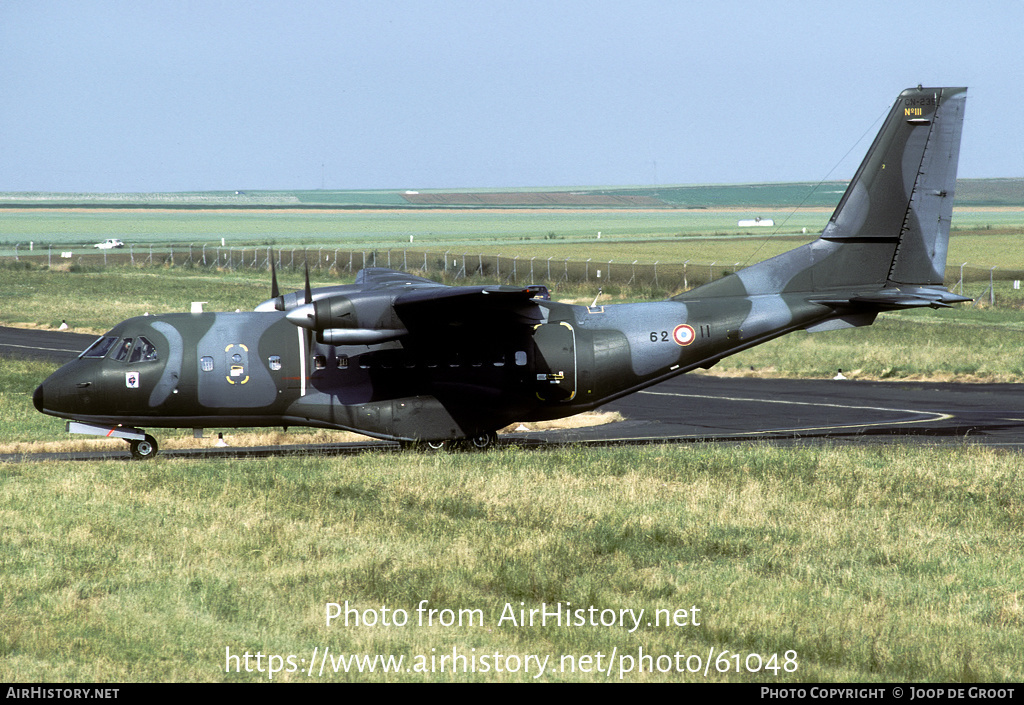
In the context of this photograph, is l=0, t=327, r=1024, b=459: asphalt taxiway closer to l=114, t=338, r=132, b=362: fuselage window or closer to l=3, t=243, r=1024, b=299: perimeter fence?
l=114, t=338, r=132, b=362: fuselage window

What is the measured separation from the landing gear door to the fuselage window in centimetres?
1036

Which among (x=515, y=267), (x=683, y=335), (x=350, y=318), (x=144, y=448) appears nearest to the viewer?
(x=350, y=318)

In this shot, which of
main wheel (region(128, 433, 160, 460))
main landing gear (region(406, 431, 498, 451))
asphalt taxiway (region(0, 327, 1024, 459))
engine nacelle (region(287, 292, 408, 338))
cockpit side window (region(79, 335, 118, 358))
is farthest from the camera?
asphalt taxiway (region(0, 327, 1024, 459))

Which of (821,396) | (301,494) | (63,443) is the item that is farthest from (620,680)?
(821,396)

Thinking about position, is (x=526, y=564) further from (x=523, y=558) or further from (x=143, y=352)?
(x=143, y=352)

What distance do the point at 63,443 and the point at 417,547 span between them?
683 inches

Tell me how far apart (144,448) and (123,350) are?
2704 millimetres

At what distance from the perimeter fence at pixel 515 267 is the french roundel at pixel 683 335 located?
3499 centimetres

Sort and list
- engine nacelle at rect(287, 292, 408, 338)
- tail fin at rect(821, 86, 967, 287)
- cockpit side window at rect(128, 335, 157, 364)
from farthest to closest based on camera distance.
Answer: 1. tail fin at rect(821, 86, 967, 287)
2. cockpit side window at rect(128, 335, 157, 364)
3. engine nacelle at rect(287, 292, 408, 338)

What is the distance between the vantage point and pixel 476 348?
25.8 metres

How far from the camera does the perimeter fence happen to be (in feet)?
237

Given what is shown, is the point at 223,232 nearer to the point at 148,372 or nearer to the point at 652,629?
the point at 148,372

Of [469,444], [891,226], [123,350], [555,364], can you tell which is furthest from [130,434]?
[891,226]

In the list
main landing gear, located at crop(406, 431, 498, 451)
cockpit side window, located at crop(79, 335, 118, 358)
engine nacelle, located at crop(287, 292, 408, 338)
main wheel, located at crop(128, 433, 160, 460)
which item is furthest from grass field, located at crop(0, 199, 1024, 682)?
cockpit side window, located at crop(79, 335, 118, 358)
